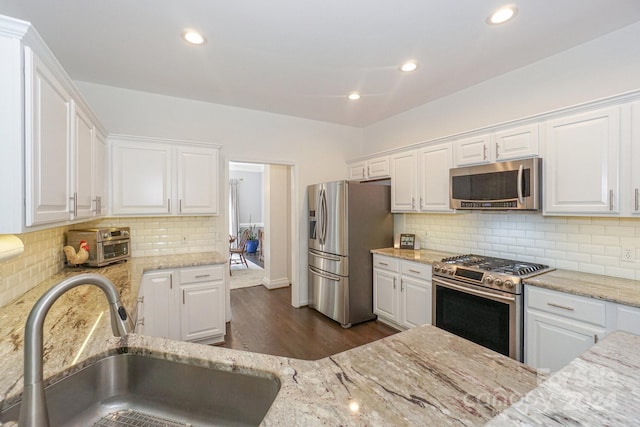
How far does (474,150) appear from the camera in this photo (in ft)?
9.23

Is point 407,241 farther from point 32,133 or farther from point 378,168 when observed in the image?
point 32,133

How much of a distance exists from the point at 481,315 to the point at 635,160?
4.91 ft

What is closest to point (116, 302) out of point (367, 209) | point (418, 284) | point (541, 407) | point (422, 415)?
point (422, 415)

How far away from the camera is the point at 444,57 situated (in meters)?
2.52

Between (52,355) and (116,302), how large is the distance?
1.70 feet

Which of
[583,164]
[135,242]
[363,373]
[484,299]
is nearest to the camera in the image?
[363,373]

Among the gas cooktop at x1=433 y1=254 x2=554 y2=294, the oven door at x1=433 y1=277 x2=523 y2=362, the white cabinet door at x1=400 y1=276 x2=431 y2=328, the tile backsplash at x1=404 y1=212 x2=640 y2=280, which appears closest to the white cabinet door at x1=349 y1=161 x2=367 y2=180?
the tile backsplash at x1=404 y1=212 x2=640 y2=280

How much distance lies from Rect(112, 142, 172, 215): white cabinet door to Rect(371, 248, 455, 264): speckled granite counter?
2.51 metres

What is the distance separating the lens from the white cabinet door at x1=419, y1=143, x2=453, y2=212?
3074mm

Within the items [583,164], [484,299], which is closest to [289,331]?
[484,299]

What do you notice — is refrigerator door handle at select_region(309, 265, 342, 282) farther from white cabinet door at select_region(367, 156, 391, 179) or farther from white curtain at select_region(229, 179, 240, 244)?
white curtain at select_region(229, 179, 240, 244)

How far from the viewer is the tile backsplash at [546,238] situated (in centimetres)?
219

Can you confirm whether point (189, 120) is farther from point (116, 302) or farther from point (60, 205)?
point (116, 302)

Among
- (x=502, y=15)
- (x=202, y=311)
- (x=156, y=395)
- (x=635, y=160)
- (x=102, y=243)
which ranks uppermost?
(x=502, y=15)
